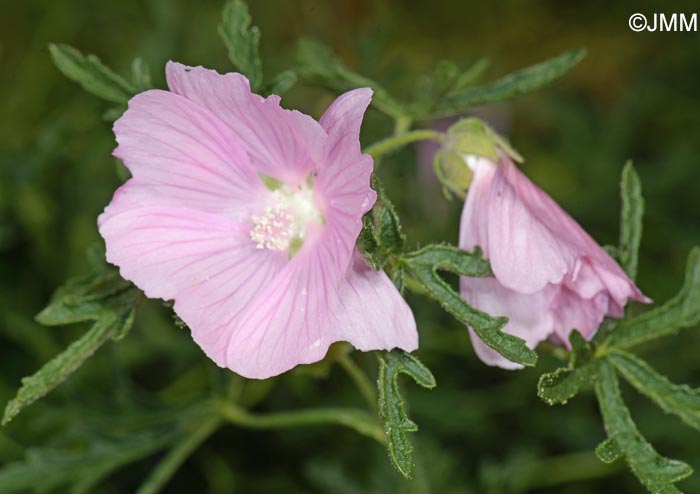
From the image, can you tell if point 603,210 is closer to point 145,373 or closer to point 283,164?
point 145,373

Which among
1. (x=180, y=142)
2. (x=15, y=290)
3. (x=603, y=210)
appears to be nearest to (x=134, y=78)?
(x=180, y=142)

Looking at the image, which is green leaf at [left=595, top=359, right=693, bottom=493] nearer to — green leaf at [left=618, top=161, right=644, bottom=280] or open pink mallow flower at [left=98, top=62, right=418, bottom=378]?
green leaf at [left=618, top=161, right=644, bottom=280]

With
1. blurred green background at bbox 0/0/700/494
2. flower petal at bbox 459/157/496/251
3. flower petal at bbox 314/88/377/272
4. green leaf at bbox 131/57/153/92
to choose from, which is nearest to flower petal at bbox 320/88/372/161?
flower petal at bbox 314/88/377/272

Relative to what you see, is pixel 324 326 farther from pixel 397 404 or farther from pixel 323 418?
pixel 323 418

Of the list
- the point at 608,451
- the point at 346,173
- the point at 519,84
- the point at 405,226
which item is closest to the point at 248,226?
the point at 346,173

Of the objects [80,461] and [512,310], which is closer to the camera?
[512,310]

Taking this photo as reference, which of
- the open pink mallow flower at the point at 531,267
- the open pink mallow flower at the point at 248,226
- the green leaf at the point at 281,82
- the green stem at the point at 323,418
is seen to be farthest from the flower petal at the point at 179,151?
the green stem at the point at 323,418
